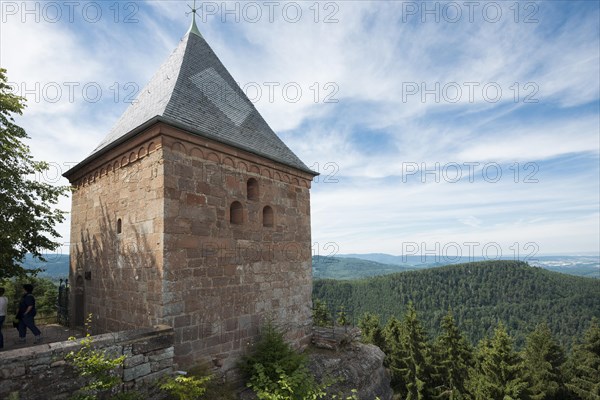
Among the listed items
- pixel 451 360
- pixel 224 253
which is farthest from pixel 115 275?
pixel 451 360

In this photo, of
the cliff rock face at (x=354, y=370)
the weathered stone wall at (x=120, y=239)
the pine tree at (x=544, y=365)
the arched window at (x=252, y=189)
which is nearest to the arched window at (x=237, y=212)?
the arched window at (x=252, y=189)

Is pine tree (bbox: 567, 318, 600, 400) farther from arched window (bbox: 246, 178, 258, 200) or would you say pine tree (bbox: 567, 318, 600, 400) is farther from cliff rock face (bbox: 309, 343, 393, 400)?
arched window (bbox: 246, 178, 258, 200)

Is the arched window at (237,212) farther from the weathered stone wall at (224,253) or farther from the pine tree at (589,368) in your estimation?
the pine tree at (589,368)

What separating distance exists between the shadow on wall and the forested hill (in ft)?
352

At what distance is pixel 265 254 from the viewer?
878 cm

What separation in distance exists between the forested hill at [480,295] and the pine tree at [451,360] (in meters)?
83.4

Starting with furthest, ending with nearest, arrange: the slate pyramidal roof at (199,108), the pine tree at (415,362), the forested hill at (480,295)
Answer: the forested hill at (480,295) → the pine tree at (415,362) → the slate pyramidal roof at (199,108)

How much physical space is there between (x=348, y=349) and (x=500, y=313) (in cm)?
13955

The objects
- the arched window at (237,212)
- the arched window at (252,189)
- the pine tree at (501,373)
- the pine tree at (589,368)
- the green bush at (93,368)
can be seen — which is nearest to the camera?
the green bush at (93,368)

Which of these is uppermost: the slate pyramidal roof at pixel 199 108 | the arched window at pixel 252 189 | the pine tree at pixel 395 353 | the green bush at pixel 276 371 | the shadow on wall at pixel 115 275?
the slate pyramidal roof at pixel 199 108

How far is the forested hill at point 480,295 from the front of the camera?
11519 centimetres

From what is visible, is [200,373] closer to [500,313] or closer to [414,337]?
[414,337]

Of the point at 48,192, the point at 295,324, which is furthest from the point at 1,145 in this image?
the point at 295,324

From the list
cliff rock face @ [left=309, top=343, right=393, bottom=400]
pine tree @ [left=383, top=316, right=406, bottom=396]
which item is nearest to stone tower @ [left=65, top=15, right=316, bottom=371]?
cliff rock face @ [left=309, top=343, right=393, bottom=400]
